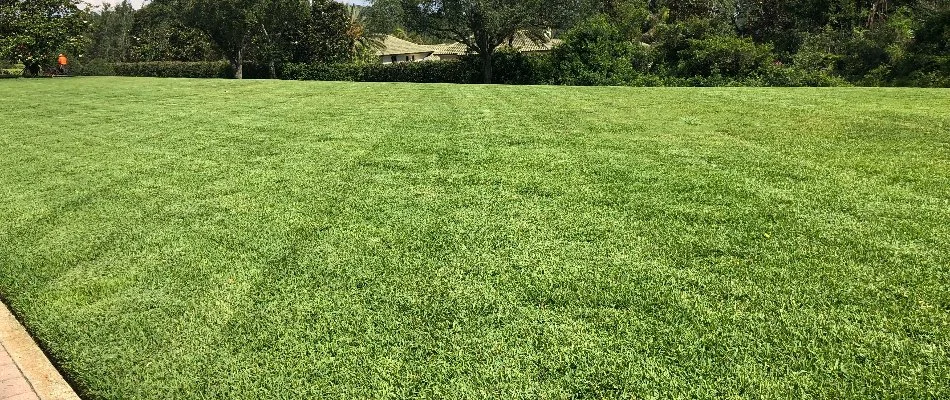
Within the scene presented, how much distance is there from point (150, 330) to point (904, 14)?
2705 cm

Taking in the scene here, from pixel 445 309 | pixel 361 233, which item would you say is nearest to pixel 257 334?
pixel 445 309

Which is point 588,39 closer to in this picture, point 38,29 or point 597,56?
point 597,56

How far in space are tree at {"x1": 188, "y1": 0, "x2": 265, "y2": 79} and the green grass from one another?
2105 cm

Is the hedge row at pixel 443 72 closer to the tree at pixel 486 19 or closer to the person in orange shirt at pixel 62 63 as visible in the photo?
the tree at pixel 486 19

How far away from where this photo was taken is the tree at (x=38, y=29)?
21.1m

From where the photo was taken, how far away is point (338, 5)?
107 ft

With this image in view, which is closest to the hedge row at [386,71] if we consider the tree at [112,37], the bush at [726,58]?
the bush at [726,58]

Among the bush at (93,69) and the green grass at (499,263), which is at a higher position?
the bush at (93,69)

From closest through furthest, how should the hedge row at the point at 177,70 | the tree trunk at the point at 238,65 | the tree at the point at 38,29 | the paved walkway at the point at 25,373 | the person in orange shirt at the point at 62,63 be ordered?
the paved walkway at the point at 25,373 < the tree at the point at 38,29 < the person in orange shirt at the point at 62,63 < the tree trunk at the point at 238,65 < the hedge row at the point at 177,70

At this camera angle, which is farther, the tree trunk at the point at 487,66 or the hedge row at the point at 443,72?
the tree trunk at the point at 487,66

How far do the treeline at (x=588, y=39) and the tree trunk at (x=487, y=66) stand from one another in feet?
0.20

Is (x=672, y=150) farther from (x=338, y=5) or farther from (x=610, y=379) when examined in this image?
(x=338, y=5)

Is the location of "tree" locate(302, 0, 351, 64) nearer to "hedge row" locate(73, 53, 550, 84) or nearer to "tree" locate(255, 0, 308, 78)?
"tree" locate(255, 0, 308, 78)

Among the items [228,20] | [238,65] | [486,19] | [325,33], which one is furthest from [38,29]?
[486,19]
